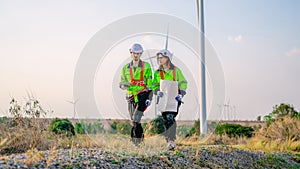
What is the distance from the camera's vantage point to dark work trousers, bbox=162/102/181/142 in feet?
30.0

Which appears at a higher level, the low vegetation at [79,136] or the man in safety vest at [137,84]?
the man in safety vest at [137,84]

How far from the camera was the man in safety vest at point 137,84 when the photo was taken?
345 inches

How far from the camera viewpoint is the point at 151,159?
748 cm

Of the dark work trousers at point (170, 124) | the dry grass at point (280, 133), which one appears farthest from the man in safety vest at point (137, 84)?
the dry grass at point (280, 133)

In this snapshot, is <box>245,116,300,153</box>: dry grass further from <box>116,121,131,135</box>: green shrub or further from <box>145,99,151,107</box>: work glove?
<box>145,99,151,107</box>: work glove

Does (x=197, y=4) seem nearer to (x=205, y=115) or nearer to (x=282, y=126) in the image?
(x=205, y=115)

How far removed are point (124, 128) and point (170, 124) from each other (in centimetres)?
155

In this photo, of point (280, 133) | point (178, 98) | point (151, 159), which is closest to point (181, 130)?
point (178, 98)

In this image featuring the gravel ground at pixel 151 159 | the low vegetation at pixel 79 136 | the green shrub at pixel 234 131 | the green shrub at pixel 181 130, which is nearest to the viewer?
the gravel ground at pixel 151 159

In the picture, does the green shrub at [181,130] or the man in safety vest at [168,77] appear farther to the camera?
the green shrub at [181,130]

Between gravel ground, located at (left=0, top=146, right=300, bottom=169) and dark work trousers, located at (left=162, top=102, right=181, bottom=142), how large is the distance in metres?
0.59

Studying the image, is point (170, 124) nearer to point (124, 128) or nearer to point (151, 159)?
point (124, 128)

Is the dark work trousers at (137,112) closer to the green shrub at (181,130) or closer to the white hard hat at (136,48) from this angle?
the white hard hat at (136,48)

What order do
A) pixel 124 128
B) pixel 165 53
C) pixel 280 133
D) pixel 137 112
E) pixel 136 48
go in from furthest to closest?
pixel 280 133, pixel 124 128, pixel 165 53, pixel 137 112, pixel 136 48
